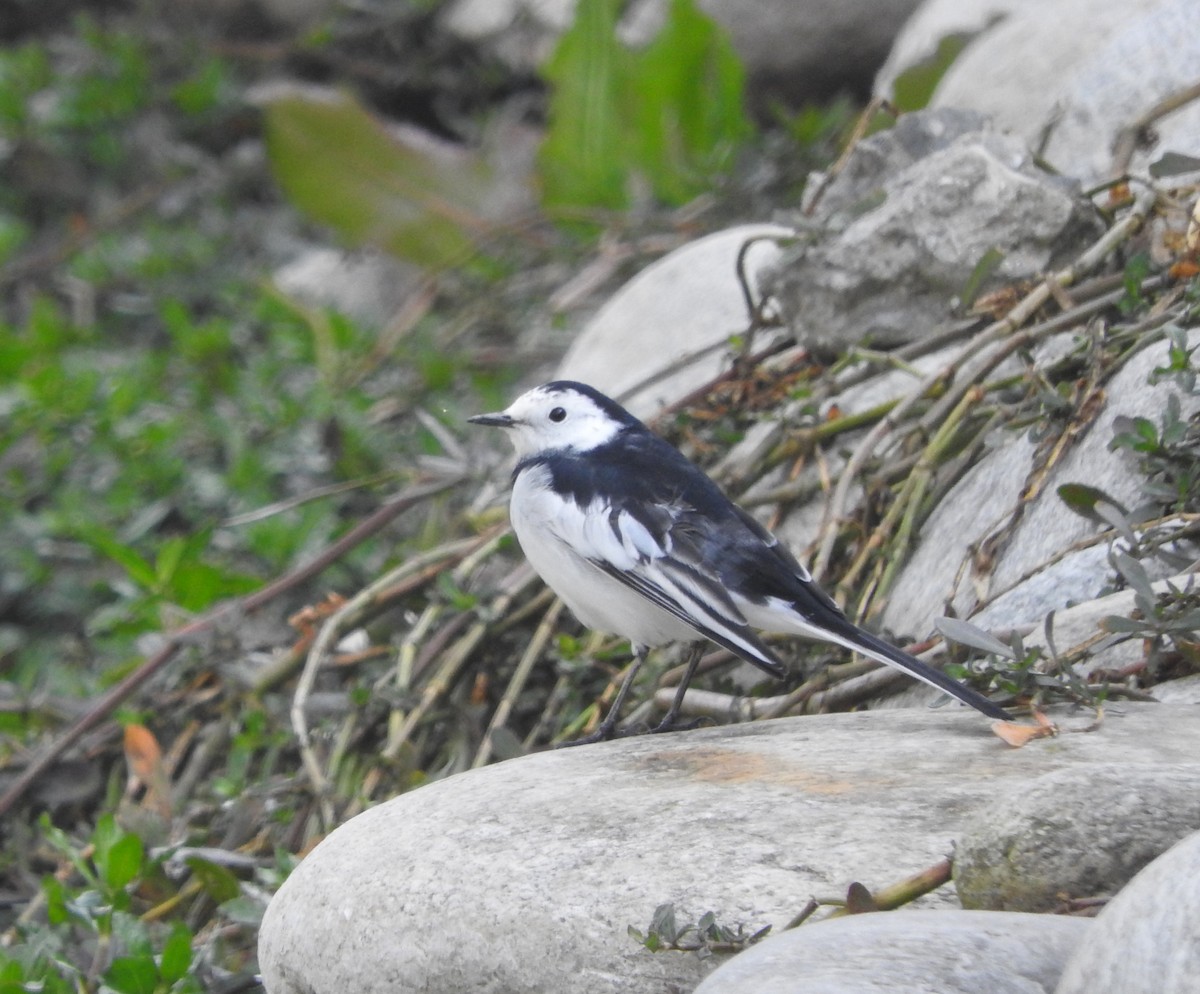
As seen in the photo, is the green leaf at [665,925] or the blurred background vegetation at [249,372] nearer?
the green leaf at [665,925]

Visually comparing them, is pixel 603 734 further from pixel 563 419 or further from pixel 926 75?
pixel 926 75

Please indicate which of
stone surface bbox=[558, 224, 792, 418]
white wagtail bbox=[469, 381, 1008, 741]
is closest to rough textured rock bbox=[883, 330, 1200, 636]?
white wagtail bbox=[469, 381, 1008, 741]

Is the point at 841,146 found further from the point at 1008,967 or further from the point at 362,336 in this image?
the point at 1008,967

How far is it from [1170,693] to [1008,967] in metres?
1.27

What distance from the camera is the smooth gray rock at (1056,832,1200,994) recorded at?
6.05 feet

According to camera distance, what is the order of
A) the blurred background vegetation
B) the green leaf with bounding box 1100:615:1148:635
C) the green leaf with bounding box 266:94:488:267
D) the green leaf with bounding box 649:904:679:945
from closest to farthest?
1. the green leaf with bounding box 649:904:679:945
2. the green leaf with bounding box 1100:615:1148:635
3. the blurred background vegetation
4. the green leaf with bounding box 266:94:488:267

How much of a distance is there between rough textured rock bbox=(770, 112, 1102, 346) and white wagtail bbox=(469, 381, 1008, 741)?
31.9 inches

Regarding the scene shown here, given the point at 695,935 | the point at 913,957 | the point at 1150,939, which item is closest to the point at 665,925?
the point at 695,935

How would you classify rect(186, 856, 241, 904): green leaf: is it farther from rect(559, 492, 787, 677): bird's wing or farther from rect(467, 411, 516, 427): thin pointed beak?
rect(467, 411, 516, 427): thin pointed beak

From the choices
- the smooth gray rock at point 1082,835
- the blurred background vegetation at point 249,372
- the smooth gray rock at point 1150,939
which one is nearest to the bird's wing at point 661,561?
the blurred background vegetation at point 249,372

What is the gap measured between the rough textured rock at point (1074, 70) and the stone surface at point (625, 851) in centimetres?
257

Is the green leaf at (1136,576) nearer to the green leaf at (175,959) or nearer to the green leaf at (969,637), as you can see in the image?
the green leaf at (969,637)

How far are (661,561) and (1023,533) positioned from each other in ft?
2.82

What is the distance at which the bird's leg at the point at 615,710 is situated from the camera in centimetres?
397
